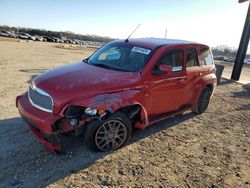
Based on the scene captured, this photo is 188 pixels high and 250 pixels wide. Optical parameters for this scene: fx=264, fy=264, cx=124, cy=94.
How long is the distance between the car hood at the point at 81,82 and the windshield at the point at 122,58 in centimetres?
24

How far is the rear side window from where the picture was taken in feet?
22.1

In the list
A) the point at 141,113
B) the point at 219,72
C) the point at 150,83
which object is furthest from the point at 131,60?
the point at 219,72

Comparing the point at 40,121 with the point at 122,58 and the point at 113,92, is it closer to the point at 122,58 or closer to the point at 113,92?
the point at 113,92

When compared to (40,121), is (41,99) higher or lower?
higher

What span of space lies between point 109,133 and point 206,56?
3.88m

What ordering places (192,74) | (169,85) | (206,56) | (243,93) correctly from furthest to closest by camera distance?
(243,93) < (206,56) < (192,74) < (169,85)

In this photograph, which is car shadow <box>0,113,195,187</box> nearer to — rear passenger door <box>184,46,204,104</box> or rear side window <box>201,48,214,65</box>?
rear passenger door <box>184,46,204,104</box>

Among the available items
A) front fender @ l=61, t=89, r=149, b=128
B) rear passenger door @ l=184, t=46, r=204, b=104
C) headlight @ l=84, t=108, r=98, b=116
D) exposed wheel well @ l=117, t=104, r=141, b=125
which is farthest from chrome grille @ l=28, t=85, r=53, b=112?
rear passenger door @ l=184, t=46, r=204, b=104

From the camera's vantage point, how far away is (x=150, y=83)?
5008mm

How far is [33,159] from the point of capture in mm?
4168

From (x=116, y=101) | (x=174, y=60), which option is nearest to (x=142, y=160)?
(x=116, y=101)

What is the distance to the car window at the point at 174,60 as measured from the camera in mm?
5356

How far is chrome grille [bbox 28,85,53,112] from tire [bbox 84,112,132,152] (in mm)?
696

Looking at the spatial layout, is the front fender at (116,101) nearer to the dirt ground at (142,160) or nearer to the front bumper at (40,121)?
the front bumper at (40,121)
